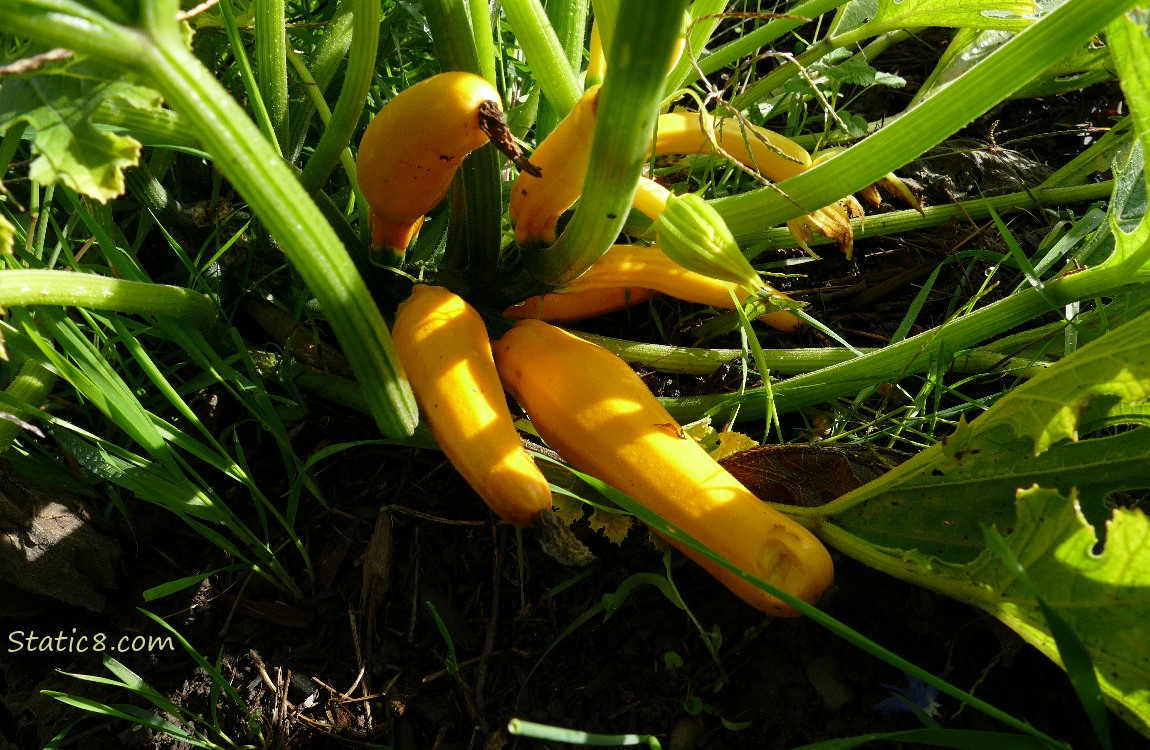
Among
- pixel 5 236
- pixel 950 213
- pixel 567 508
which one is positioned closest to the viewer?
pixel 5 236

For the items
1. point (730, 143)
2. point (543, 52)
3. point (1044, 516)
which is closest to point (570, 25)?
point (543, 52)

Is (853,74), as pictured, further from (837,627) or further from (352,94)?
(837,627)

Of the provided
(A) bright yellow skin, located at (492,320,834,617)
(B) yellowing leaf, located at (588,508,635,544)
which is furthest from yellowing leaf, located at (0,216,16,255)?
(B) yellowing leaf, located at (588,508,635,544)

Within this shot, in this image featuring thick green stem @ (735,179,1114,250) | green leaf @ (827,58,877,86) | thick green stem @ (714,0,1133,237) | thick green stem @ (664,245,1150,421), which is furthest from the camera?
thick green stem @ (735,179,1114,250)

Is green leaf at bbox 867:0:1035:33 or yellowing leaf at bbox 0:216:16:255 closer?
yellowing leaf at bbox 0:216:16:255

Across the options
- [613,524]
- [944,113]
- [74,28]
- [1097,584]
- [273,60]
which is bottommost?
[613,524]

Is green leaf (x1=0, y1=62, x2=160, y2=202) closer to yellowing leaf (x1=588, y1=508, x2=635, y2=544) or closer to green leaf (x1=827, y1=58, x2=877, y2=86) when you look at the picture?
yellowing leaf (x1=588, y1=508, x2=635, y2=544)

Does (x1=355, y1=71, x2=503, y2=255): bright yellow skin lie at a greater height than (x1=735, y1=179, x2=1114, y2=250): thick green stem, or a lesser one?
greater

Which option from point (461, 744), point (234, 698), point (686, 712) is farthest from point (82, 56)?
point (686, 712)
